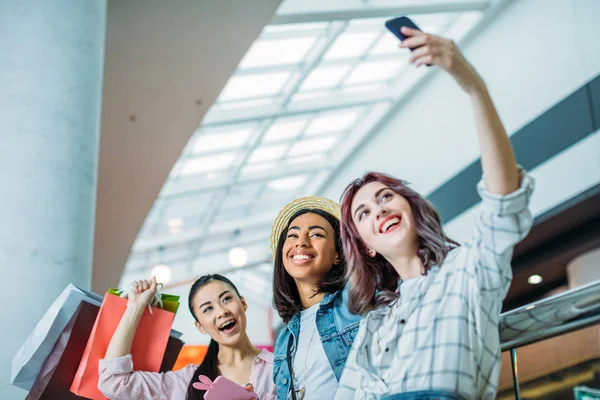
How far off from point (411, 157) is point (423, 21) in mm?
2687

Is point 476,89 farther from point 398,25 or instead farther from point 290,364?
point 290,364

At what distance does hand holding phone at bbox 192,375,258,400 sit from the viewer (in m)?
2.18

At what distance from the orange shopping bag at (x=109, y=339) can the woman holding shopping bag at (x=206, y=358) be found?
36 millimetres

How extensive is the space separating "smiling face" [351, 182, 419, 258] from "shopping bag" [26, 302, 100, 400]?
113 centimetres

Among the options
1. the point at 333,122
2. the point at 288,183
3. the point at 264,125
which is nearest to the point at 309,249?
the point at 264,125

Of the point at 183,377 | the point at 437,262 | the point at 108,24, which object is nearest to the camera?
the point at 437,262

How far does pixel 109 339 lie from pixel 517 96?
7.87 meters

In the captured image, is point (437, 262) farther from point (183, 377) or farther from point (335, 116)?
point (335, 116)

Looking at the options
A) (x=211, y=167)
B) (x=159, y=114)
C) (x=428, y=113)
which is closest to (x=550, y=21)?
(x=428, y=113)

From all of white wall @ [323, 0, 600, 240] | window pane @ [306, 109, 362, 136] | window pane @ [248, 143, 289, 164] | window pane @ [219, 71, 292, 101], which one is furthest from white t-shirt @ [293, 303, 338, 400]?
window pane @ [248, 143, 289, 164]

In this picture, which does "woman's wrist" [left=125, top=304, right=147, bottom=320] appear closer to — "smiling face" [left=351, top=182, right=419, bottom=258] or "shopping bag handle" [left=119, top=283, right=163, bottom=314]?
"shopping bag handle" [left=119, top=283, right=163, bottom=314]

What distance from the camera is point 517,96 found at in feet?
29.9

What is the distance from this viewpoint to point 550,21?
8594mm

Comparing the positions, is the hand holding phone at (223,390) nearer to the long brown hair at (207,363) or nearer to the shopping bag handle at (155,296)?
the long brown hair at (207,363)
